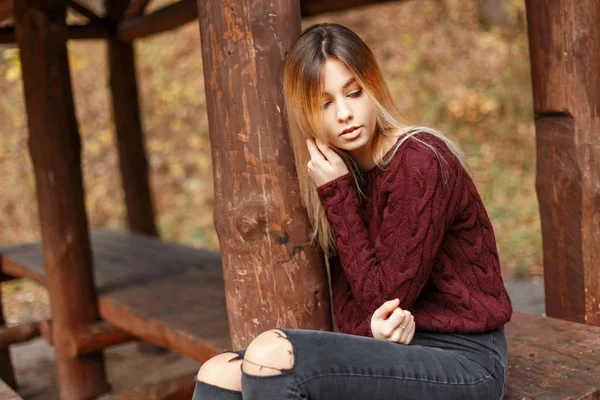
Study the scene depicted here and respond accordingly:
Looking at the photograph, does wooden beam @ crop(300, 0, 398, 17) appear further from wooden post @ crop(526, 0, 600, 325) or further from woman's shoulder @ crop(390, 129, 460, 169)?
woman's shoulder @ crop(390, 129, 460, 169)

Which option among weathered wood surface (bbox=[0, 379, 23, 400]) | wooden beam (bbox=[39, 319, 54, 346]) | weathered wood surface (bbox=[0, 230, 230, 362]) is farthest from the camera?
wooden beam (bbox=[39, 319, 54, 346])

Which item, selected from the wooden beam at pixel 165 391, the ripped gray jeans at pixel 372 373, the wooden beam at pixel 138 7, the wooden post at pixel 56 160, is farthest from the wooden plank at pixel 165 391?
the wooden beam at pixel 138 7

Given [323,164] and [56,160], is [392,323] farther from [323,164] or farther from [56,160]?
[56,160]

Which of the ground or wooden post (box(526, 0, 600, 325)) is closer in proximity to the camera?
wooden post (box(526, 0, 600, 325))

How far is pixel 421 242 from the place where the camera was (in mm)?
1936

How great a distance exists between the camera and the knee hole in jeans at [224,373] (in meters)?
2.04

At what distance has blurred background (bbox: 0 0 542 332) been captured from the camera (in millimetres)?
9453

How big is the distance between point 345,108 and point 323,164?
0.18m

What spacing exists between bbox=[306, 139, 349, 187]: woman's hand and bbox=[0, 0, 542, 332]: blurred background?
6.43m

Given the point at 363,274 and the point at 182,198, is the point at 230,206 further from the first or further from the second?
the point at 182,198

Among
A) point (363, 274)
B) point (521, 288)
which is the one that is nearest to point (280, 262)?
point (363, 274)

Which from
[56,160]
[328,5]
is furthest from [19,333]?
[328,5]

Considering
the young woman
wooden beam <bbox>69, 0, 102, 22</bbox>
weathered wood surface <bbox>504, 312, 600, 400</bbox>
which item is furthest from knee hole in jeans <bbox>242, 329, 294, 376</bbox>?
wooden beam <bbox>69, 0, 102, 22</bbox>

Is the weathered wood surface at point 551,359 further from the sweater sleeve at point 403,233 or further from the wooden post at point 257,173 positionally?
the wooden post at point 257,173
